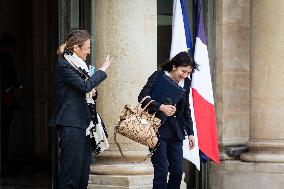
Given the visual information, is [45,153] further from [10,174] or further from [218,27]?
[218,27]

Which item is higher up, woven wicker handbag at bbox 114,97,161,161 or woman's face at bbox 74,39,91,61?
woman's face at bbox 74,39,91,61

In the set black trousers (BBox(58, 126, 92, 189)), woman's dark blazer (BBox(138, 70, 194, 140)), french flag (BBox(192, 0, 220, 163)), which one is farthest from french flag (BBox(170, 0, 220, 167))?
black trousers (BBox(58, 126, 92, 189))

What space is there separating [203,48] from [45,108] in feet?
14.3

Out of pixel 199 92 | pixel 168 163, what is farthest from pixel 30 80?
pixel 168 163

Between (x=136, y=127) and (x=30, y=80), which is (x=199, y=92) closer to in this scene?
(x=136, y=127)

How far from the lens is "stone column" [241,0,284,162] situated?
428 inches

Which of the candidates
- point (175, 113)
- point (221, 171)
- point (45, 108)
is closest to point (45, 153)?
point (45, 108)

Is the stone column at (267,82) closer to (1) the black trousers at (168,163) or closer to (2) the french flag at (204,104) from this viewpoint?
(2) the french flag at (204,104)

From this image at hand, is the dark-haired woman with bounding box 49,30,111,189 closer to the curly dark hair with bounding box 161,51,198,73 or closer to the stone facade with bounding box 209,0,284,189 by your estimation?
the curly dark hair with bounding box 161,51,198,73

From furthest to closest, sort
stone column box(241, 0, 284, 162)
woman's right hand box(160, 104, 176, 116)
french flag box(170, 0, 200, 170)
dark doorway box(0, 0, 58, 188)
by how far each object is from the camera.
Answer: dark doorway box(0, 0, 58, 188), stone column box(241, 0, 284, 162), french flag box(170, 0, 200, 170), woman's right hand box(160, 104, 176, 116)

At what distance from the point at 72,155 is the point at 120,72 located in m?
2.10


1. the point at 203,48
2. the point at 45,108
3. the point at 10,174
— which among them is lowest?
the point at 10,174

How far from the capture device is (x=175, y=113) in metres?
8.98

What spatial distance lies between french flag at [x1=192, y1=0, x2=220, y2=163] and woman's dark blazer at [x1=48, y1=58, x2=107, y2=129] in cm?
251
